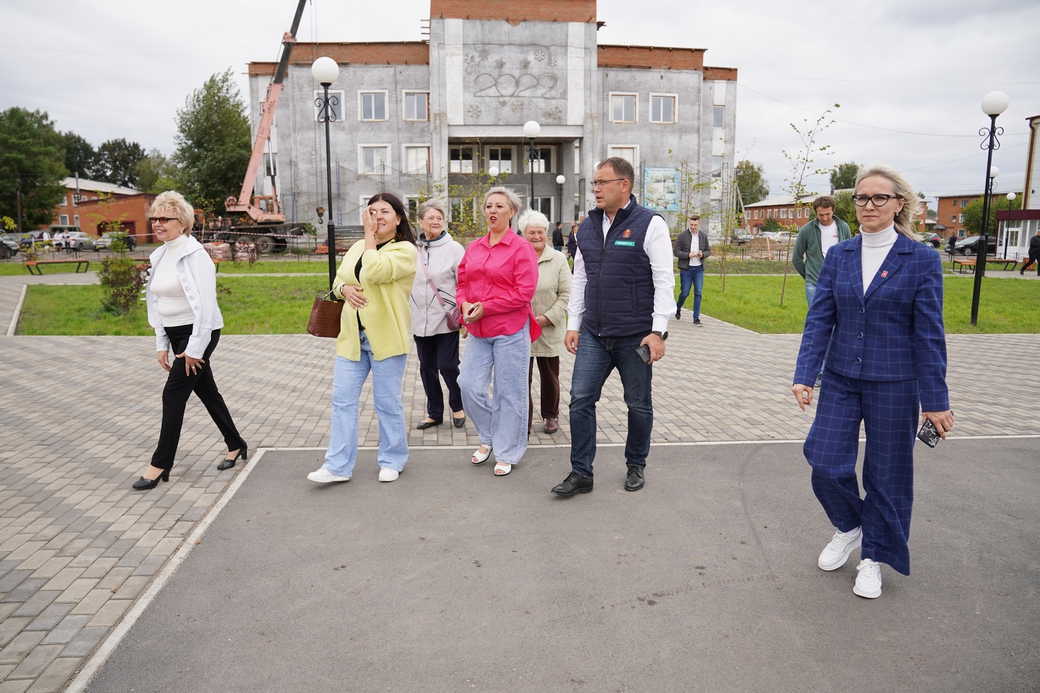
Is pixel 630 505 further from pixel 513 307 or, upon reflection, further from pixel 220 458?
pixel 220 458

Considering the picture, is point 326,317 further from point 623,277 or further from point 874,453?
point 874,453

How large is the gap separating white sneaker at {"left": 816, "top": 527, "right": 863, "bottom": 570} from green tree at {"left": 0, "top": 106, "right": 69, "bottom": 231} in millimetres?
64219

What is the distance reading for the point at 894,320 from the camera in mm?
3406

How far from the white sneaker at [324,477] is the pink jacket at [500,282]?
135 cm

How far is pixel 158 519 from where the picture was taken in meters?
4.43

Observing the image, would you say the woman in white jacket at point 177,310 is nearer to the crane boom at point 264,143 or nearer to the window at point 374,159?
the crane boom at point 264,143

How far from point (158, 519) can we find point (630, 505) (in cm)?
285

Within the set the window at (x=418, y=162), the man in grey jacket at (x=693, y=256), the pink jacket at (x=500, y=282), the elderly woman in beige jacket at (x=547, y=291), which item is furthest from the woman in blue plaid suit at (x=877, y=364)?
the window at (x=418, y=162)

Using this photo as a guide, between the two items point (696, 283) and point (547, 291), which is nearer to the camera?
point (547, 291)

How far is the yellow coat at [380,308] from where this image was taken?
4922 mm

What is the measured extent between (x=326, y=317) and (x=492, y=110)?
1506 inches

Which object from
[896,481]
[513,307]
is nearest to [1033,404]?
[896,481]

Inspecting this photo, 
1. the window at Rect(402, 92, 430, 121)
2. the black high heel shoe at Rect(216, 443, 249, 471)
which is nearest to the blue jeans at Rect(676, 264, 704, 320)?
the black high heel shoe at Rect(216, 443, 249, 471)

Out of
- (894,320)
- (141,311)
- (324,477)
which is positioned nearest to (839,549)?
(894,320)
